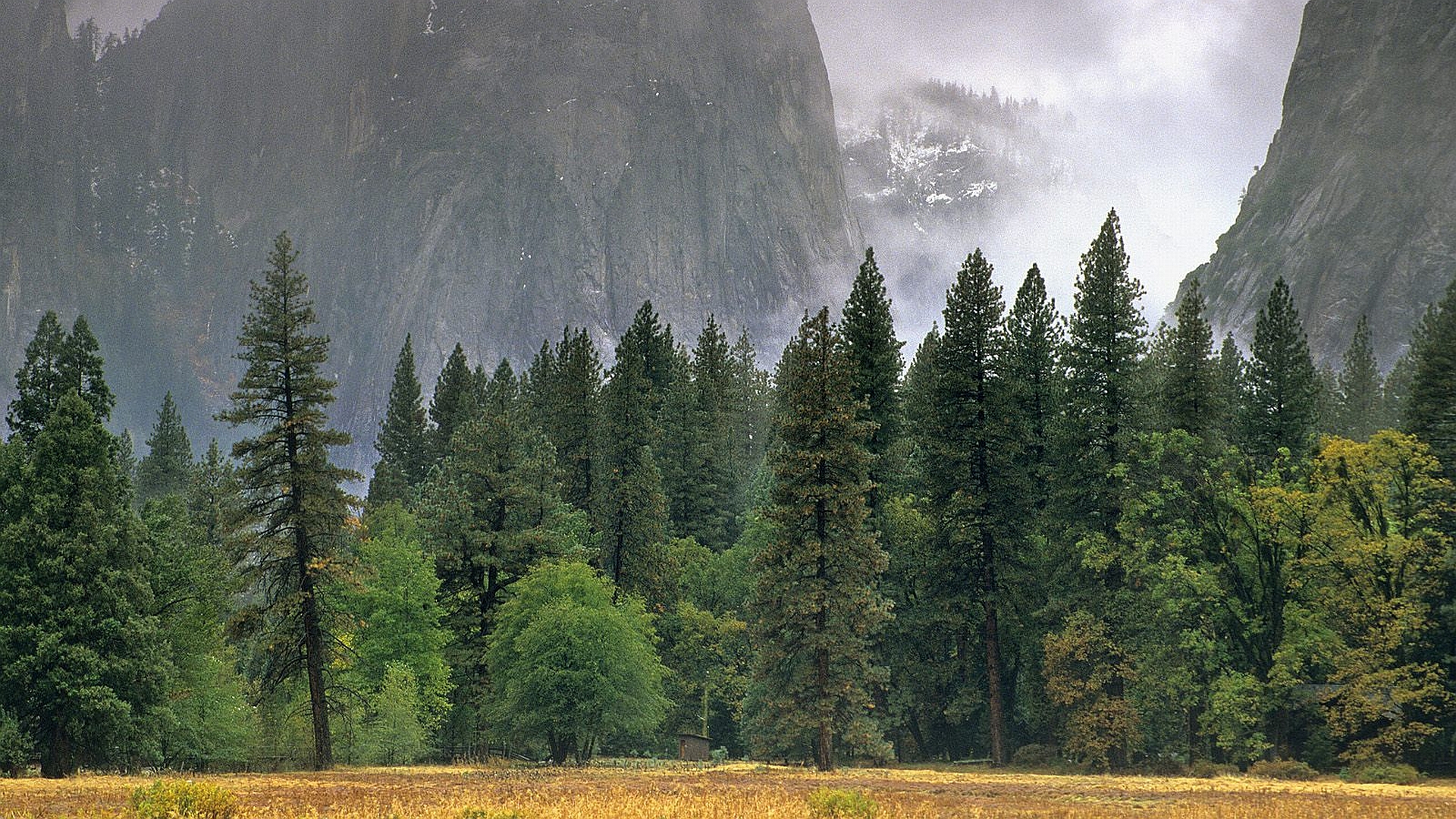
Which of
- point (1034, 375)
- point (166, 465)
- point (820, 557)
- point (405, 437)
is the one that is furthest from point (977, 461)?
point (166, 465)

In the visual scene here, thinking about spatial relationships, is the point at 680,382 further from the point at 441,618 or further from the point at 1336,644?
the point at 1336,644

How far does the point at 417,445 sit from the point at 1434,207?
138 meters

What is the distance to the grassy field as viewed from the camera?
22797mm

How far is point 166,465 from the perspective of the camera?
96.6 m

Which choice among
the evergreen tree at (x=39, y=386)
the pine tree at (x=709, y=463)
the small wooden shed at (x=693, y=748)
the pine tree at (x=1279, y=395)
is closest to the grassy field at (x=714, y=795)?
the small wooden shed at (x=693, y=748)

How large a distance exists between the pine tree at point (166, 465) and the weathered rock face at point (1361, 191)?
137m

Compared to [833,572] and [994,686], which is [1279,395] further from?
[833,572]

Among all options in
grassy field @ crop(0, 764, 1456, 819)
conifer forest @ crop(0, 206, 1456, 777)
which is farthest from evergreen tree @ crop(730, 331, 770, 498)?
grassy field @ crop(0, 764, 1456, 819)

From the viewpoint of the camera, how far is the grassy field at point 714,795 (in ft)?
74.8

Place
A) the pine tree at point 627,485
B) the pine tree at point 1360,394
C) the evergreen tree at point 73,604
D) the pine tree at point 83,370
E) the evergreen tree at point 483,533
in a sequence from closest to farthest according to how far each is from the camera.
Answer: the evergreen tree at point 73,604
the pine tree at point 83,370
the evergreen tree at point 483,533
the pine tree at point 627,485
the pine tree at point 1360,394

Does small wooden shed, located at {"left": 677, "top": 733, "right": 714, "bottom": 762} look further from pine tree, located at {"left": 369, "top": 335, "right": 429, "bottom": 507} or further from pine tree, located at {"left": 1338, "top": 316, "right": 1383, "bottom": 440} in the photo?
pine tree, located at {"left": 1338, "top": 316, "right": 1383, "bottom": 440}

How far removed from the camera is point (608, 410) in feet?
204

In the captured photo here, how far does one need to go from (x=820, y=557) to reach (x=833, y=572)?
0.71 metres

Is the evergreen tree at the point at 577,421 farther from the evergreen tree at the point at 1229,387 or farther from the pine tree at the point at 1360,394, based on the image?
the pine tree at the point at 1360,394
